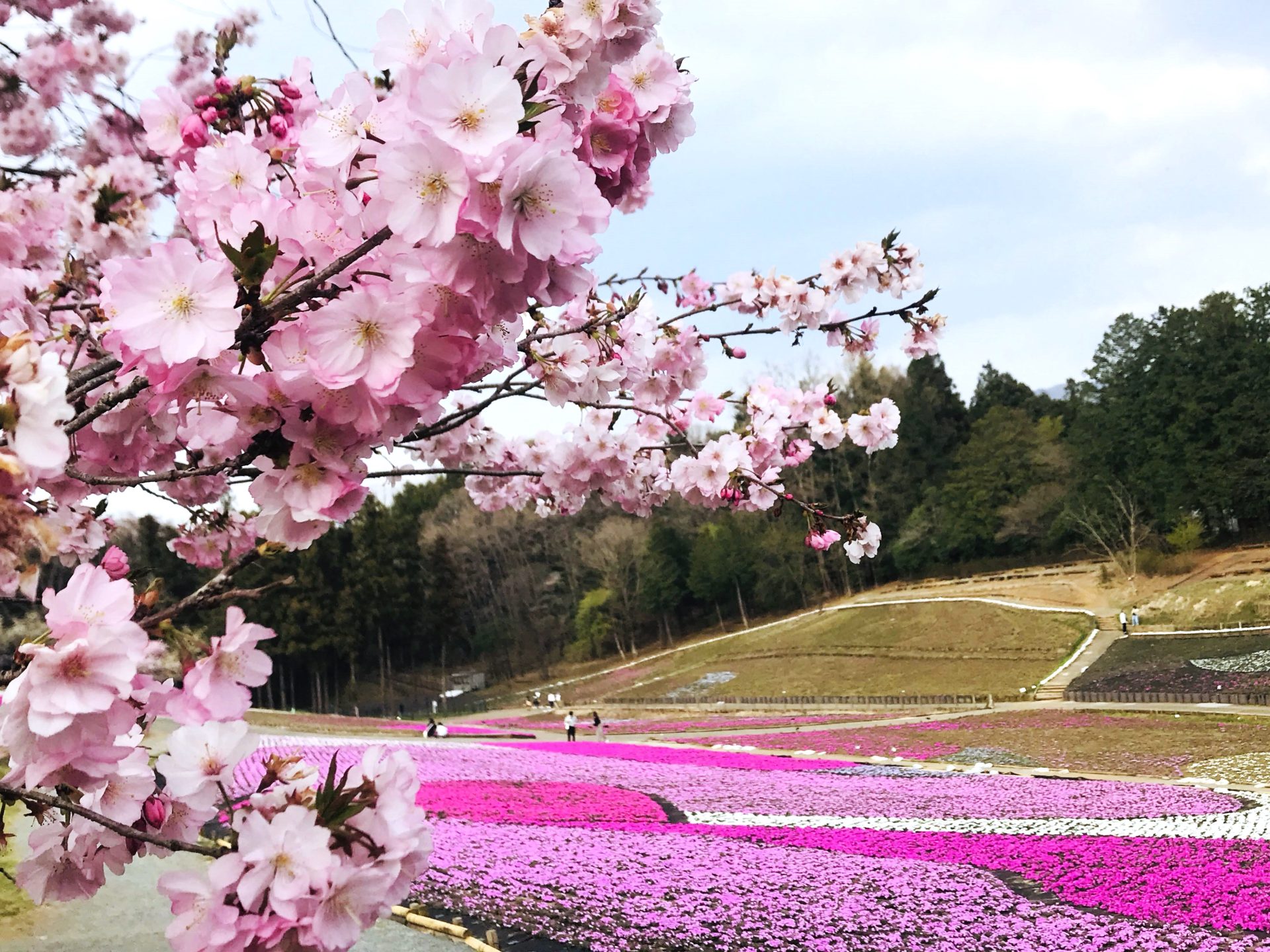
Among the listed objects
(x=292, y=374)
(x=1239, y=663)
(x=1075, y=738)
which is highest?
(x=292, y=374)

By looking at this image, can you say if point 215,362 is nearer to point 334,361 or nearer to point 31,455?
point 334,361

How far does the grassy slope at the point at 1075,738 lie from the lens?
1395 centimetres

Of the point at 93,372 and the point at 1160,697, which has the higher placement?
the point at 93,372

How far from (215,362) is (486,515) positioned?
4994 cm

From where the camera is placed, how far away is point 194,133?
6.33 ft

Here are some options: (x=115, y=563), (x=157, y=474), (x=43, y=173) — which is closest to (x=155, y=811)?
(x=115, y=563)

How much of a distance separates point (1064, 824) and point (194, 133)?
9.63m

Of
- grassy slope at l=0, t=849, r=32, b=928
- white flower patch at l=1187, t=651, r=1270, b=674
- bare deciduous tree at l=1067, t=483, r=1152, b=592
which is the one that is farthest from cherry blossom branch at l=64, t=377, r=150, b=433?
bare deciduous tree at l=1067, t=483, r=1152, b=592

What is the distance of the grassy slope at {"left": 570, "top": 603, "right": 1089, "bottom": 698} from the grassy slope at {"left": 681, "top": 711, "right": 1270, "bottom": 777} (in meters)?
7.84

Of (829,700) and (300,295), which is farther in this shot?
(829,700)

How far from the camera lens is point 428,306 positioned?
1.16 m

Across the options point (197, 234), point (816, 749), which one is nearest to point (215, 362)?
point (197, 234)

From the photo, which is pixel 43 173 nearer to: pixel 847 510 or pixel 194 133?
pixel 194 133

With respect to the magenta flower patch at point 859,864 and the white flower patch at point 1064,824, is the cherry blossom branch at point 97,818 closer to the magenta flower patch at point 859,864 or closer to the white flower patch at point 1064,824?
the magenta flower patch at point 859,864
